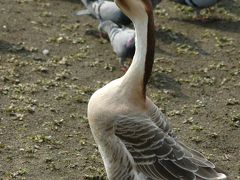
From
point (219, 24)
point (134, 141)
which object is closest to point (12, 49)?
point (219, 24)

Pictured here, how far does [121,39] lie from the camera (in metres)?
8.19

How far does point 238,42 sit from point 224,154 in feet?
10.3

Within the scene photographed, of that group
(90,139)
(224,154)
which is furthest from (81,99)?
(224,154)

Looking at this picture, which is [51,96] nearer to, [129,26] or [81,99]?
[81,99]

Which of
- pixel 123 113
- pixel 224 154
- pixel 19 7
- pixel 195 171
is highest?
pixel 123 113

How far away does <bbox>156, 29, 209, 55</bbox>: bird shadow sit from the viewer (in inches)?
355

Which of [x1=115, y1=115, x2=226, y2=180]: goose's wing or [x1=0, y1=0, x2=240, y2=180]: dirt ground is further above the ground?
[x1=115, y1=115, x2=226, y2=180]: goose's wing

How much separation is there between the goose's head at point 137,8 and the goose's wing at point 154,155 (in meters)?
0.79

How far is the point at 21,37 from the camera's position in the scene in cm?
902

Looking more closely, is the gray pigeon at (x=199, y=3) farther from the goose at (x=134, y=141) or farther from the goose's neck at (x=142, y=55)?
the goose's neck at (x=142, y=55)

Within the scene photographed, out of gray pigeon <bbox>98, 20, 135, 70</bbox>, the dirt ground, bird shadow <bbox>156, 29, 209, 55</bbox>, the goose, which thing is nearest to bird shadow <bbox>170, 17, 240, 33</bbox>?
the dirt ground

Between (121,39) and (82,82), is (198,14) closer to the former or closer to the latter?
(121,39)

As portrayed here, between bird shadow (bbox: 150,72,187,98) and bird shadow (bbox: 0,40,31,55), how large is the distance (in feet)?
6.05

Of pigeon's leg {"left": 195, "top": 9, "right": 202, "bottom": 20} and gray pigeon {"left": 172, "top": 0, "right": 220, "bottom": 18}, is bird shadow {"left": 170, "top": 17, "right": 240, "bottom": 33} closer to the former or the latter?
pigeon's leg {"left": 195, "top": 9, "right": 202, "bottom": 20}
